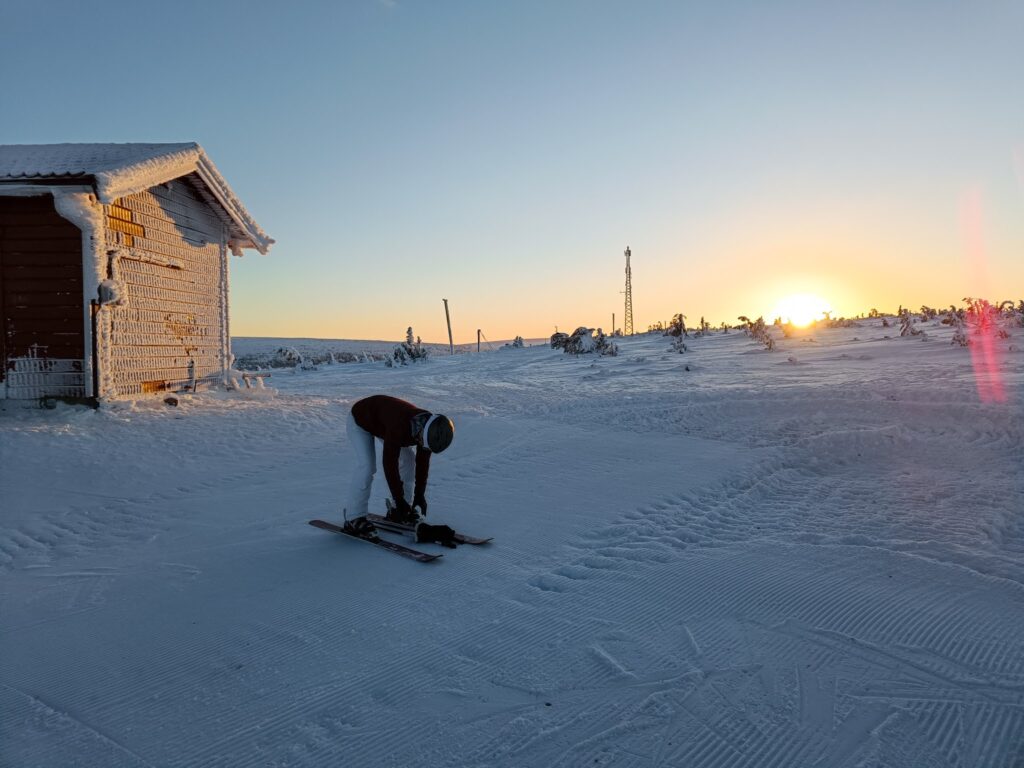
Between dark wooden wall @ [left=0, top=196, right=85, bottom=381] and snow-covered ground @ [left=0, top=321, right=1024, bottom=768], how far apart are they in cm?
154

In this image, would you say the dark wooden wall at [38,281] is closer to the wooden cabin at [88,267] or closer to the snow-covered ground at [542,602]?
the wooden cabin at [88,267]

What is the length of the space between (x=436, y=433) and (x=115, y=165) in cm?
863

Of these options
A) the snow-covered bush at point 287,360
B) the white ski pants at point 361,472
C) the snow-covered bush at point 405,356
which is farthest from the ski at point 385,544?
the snow-covered bush at point 287,360

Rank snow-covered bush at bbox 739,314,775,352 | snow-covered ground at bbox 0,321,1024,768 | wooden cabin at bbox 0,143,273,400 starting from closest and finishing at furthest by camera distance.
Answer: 1. snow-covered ground at bbox 0,321,1024,768
2. wooden cabin at bbox 0,143,273,400
3. snow-covered bush at bbox 739,314,775,352

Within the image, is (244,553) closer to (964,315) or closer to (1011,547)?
(1011,547)

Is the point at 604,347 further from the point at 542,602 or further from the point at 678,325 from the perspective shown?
the point at 542,602

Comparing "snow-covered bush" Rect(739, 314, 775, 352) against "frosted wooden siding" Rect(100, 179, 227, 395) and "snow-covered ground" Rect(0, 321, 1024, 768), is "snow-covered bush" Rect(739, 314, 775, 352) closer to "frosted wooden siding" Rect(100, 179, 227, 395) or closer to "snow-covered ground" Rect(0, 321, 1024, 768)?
"snow-covered ground" Rect(0, 321, 1024, 768)

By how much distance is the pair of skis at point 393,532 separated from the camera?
5.19 metres

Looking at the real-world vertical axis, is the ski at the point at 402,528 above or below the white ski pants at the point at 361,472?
below

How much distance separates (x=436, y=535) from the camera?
550cm

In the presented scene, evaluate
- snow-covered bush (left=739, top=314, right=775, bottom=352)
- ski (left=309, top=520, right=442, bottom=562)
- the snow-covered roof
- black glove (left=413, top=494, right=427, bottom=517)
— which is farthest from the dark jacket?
snow-covered bush (left=739, top=314, right=775, bottom=352)

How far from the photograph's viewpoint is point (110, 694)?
3260mm

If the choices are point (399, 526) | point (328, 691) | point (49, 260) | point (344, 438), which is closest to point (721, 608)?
point (328, 691)

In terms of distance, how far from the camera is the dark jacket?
5.50 m
